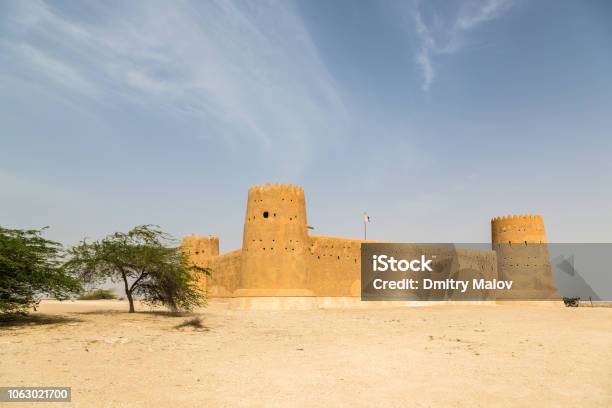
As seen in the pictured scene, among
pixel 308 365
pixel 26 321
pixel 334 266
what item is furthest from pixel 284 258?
pixel 308 365

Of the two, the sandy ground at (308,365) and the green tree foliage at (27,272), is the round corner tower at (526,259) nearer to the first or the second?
the sandy ground at (308,365)

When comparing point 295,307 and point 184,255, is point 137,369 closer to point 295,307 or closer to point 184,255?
point 184,255

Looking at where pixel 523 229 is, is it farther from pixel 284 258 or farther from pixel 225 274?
pixel 225 274

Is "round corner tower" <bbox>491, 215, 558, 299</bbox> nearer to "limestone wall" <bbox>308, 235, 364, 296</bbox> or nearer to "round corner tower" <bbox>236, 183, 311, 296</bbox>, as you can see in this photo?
"limestone wall" <bbox>308, 235, 364, 296</bbox>

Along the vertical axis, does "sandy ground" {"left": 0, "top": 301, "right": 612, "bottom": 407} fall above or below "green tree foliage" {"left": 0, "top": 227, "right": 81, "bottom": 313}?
below

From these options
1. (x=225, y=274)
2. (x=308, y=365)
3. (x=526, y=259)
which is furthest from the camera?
(x=526, y=259)

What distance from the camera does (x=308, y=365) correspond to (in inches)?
375

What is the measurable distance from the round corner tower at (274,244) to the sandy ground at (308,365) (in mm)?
11378

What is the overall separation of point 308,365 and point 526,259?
3391cm

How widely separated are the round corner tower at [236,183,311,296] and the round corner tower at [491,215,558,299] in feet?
61.9

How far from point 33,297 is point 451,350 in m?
12.9

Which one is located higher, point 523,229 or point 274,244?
point 523,229

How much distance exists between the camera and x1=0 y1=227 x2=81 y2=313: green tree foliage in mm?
15070

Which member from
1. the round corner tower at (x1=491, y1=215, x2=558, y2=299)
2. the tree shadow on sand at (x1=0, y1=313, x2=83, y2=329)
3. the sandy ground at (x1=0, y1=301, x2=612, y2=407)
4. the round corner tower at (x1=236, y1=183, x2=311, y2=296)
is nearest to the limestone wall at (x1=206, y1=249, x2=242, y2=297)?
the round corner tower at (x1=236, y1=183, x2=311, y2=296)
